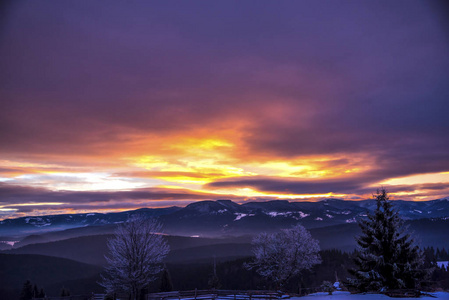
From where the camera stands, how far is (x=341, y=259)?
17138 cm

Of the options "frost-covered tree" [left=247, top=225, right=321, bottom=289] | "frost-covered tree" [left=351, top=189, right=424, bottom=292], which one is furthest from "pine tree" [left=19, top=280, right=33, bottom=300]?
"frost-covered tree" [left=351, top=189, right=424, bottom=292]

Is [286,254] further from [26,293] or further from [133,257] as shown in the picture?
[26,293]

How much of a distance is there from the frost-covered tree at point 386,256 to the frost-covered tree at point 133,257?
1178 inches

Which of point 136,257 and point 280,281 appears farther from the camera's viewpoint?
point 280,281

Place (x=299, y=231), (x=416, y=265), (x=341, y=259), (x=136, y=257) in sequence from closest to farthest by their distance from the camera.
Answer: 1. (x=416, y=265)
2. (x=136, y=257)
3. (x=299, y=231)
4. (x=341, y=259)

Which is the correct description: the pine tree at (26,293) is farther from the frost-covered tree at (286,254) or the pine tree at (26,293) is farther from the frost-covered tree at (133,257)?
the frost-covered tree at (286,254)

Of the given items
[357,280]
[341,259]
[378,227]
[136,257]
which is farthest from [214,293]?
[341,259]

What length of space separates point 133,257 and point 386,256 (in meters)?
35.6

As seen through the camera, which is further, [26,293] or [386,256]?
[26,293]

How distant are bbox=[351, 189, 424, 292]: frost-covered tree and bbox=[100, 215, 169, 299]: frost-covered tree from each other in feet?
98.2

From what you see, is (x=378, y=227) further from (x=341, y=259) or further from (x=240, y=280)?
(x=240, y=280)

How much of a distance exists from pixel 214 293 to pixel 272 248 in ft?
63.5

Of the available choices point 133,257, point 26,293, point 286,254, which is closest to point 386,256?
point 286,254

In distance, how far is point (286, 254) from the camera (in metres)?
68.2
